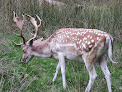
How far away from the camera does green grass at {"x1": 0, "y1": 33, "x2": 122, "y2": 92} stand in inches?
147

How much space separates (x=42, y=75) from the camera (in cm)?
497

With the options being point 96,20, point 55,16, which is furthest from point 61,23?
point 96,20

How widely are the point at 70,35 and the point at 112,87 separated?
1.41 meters

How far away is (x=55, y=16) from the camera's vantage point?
24.7 feet

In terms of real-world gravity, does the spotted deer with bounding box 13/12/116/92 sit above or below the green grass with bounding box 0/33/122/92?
above

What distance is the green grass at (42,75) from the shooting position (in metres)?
3.74

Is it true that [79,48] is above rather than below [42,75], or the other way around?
above

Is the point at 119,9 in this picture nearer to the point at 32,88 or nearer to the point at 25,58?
the point at 25,58

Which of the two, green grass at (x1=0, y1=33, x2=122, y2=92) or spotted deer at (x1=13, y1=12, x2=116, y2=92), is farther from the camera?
spotted deer at (x1=13, y1=12, x2=116, y2=92)

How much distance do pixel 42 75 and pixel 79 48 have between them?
1.25 metres

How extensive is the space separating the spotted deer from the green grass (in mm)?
201

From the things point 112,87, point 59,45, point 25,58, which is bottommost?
point 112,87

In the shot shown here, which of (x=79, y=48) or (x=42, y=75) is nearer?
(x=79, y=48)

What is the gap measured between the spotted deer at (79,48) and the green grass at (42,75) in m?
0.20
